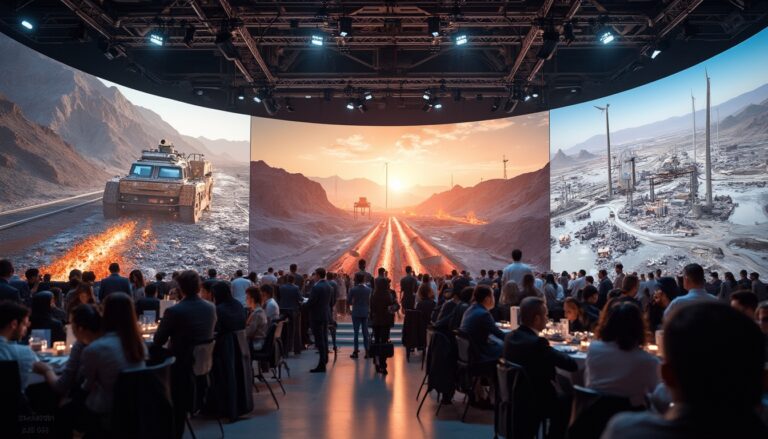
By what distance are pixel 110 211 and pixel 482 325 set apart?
13093 millimetres

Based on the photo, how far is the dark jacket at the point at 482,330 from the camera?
5892mm

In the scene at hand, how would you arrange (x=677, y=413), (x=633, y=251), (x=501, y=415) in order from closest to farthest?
(x=677, y=413) < (x=501, y=415) < (x=633, y=251)

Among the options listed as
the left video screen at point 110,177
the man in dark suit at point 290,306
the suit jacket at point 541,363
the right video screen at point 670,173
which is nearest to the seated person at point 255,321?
the man in dark suit at point 290,306

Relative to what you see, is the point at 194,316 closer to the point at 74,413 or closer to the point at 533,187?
the point at 74,413

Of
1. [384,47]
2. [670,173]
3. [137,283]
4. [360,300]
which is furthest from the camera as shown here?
[384,47]

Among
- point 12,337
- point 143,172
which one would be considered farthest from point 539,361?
point 143,172

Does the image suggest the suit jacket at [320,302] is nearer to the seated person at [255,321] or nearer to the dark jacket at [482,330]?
the seated person at [255,321]

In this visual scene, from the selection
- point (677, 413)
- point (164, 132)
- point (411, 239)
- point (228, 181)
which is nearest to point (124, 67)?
point (164, 132)

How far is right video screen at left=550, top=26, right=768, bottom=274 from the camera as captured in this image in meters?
12.8

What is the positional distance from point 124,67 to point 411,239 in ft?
31.6

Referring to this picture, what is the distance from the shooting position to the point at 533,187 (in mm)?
18359

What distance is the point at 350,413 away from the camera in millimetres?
6672

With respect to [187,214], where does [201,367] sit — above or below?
below

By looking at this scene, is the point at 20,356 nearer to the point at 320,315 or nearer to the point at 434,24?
the point at 320,315
